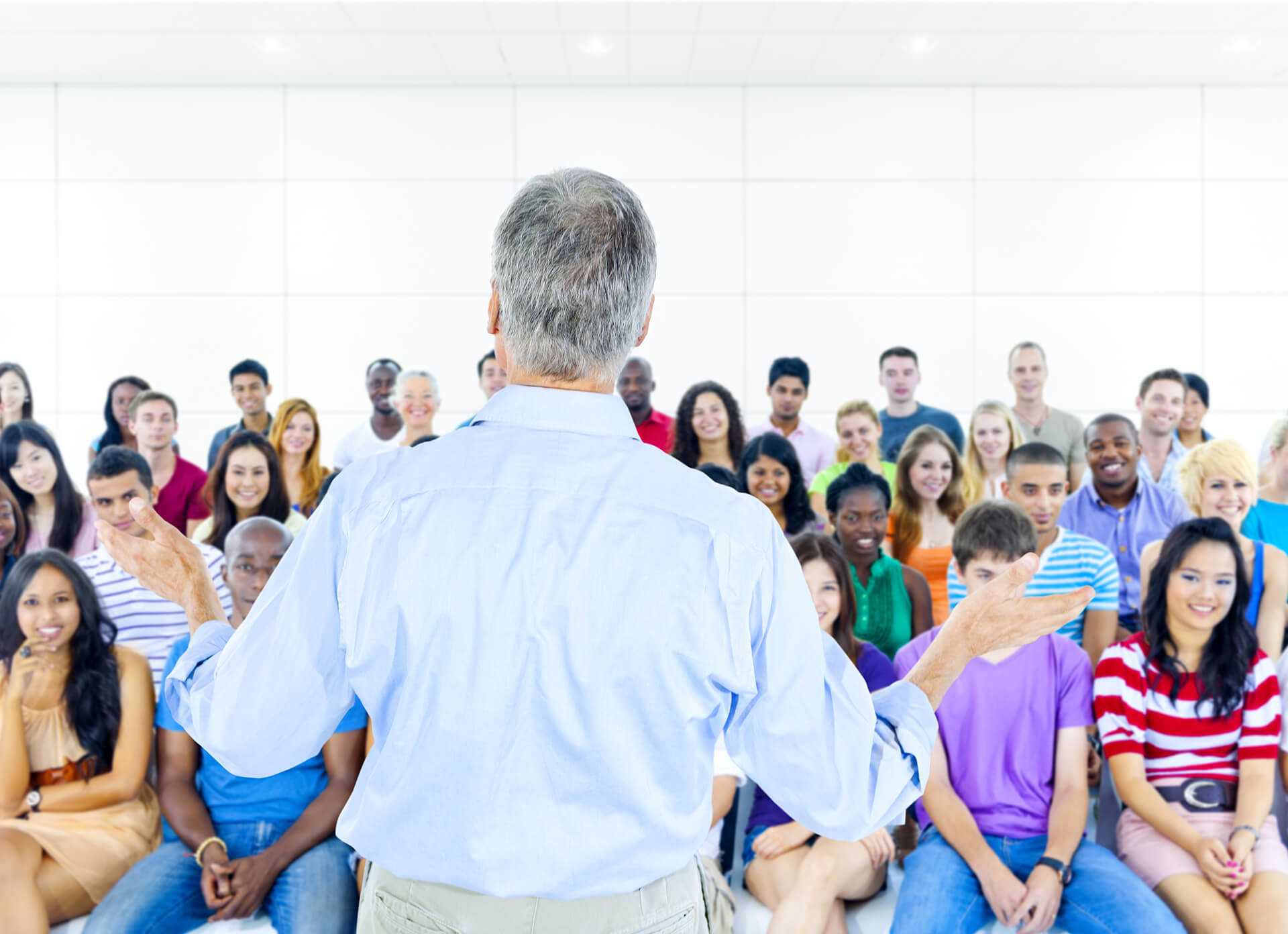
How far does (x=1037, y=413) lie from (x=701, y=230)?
2.52 meters

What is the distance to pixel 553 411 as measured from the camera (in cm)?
88

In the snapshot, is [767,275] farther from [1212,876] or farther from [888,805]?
[888,805]

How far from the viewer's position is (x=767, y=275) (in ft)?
21.6

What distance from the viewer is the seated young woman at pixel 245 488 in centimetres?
367

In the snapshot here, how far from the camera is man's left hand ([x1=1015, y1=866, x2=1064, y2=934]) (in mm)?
2137

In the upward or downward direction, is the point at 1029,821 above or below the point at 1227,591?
below

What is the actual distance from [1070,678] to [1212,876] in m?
0.50

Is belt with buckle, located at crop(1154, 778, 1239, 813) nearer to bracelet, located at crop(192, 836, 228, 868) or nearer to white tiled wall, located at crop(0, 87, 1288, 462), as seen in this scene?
bracelet, located at crop(192, 836, 228, 868)

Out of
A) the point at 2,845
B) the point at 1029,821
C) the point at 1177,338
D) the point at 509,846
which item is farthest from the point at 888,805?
the point at 1177,338

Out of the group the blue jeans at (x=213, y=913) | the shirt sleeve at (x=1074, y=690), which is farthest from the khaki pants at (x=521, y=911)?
the shirt sleeve at (x=1074, y=690)

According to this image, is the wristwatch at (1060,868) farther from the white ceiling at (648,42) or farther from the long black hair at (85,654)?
the white ceiling at (648,42)

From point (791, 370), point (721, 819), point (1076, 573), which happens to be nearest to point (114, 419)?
point (791, 370)

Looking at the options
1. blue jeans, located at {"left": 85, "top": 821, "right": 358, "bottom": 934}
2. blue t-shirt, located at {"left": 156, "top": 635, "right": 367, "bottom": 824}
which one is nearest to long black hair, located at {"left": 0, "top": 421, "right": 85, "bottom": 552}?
blue t-shirt, located at {"left": 156, "top": 635, "right": 367, "bottom": 824}

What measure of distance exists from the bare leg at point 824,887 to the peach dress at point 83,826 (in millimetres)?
1526
